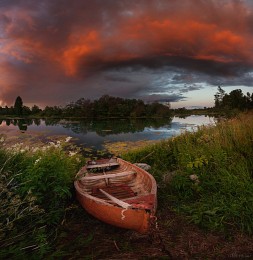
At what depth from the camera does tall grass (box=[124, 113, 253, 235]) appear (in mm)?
4754

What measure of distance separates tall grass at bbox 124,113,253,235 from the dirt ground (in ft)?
0.98

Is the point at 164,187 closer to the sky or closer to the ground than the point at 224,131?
closer to the ground

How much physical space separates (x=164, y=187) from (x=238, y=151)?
6.60ft

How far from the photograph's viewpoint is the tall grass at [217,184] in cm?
475

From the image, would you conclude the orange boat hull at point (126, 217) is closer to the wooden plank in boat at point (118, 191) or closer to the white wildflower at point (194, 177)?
the wooden plank in boat at point (118, 191)

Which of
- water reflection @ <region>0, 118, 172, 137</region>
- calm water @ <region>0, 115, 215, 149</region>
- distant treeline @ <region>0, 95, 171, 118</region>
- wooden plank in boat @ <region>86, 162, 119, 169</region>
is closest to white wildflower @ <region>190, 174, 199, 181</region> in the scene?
wooden plank in boat @ <region>86, 162, 119, 169</region>

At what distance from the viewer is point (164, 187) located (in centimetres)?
657

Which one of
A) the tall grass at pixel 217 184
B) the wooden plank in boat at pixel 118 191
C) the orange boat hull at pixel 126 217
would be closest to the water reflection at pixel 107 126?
the wooden plank in boat at pixel 118 191

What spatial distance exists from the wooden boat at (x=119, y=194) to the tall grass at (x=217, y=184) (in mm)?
712

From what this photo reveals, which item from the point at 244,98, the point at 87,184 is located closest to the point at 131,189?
the point at 87,184

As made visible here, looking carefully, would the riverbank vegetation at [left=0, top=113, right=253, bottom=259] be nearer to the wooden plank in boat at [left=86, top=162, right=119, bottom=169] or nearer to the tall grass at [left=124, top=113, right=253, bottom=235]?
the tall grass at [left=124, top=113, right=253, bottom=235]

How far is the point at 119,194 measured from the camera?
616cm

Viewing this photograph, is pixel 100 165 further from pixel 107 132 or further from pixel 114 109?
pixel 114 109

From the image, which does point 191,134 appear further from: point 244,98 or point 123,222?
point 244,98
